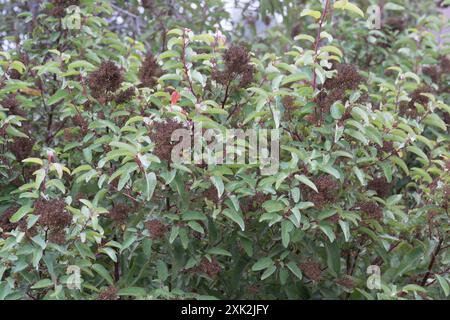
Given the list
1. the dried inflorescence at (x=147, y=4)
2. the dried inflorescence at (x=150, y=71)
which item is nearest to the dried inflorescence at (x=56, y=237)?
the dried inflorescence at (x=150, y=71)

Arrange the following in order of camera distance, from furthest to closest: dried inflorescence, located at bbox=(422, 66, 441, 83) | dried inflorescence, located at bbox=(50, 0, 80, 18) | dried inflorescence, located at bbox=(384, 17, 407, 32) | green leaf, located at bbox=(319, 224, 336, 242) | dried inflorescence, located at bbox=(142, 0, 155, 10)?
dried inflorescence, located at bbox=(384, 17, 407, 32)
dried inflorescence, located at bbox=(142, 0, 155, 10)
dried inflorescence, located at bbox=(422, 66, 441, 83)
dried inflorescence, located at bbox=(50, 0, 80, 18)
green leaf, located at bbox=(319, 224, 336, 242)

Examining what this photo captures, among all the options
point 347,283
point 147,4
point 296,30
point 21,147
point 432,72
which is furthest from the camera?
point 296,30

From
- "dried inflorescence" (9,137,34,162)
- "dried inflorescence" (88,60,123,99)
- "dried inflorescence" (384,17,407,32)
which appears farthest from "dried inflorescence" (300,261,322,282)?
"dried inflorescence" (384,17,407,32)

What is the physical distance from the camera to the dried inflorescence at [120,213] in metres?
2.33

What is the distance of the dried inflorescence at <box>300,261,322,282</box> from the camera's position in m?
2.37

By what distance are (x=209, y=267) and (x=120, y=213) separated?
35 centimetres

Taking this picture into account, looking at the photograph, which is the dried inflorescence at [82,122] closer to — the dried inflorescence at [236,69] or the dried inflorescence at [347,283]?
the dried inflorescence at [236,69]

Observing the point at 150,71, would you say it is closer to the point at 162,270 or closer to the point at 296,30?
the point at 162,270

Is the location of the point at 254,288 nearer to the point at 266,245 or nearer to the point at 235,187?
the point at 266,245

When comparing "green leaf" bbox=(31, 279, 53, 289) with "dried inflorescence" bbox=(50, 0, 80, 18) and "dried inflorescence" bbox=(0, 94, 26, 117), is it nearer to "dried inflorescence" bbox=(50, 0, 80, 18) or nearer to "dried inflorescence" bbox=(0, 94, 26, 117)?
"dried inflorescence" bbox=(0, 94, 26, 117)

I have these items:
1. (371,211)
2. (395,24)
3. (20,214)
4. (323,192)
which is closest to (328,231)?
(323,192)

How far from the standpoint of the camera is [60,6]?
10.0 feet
